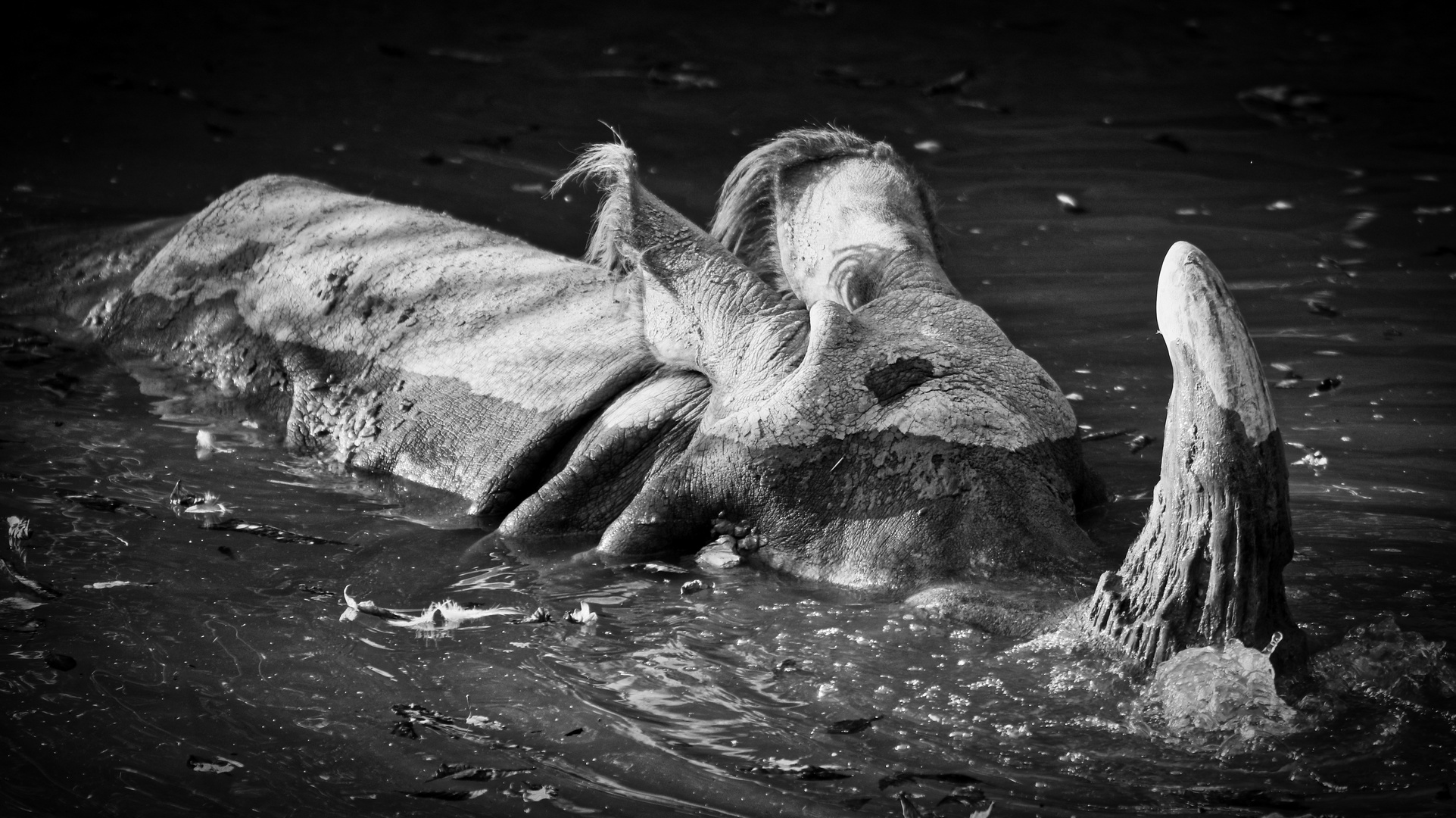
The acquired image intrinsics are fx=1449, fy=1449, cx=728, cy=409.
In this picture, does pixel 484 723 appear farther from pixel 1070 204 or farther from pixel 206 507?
pixel 1070 204

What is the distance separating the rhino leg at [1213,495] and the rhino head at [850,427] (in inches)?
25.1

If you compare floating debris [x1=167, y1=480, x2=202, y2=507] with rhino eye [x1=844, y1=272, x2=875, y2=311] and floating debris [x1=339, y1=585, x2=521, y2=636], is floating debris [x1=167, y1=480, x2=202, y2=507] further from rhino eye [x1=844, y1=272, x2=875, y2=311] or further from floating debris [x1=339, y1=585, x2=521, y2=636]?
rhino eye [x1=844, y1=272, x2=875, y2=311]

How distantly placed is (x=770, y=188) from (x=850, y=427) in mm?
1373

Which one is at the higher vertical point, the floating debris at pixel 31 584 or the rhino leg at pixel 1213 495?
the rhino leg at pixel 1213 495

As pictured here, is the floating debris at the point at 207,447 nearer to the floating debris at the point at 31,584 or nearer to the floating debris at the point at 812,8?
the floating debris at the point at 31,584

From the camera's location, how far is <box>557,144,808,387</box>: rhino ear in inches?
174

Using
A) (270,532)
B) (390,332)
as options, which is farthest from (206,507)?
(390,332)

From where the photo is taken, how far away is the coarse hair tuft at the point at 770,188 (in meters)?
5.07

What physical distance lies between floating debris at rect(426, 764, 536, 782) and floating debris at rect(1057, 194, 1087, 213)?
20.4 feet

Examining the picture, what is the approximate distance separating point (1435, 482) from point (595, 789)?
3.34m

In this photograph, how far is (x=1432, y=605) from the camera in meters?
3.93

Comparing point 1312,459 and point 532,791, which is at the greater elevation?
point 1312,459

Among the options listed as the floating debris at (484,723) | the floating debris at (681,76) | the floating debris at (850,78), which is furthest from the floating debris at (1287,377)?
the floating debris at (681,76)

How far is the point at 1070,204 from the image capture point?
8641 millimetres
